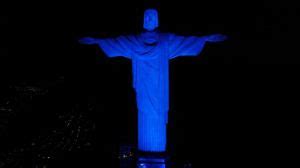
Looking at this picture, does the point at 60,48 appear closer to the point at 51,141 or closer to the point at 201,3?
the point at 51,141

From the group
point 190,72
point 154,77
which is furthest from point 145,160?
point 190,72

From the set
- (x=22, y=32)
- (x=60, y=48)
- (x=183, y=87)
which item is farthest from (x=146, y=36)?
(x=22, y=32)

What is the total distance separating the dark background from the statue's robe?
90 cm

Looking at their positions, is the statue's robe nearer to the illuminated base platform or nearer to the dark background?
the illuminated base platform

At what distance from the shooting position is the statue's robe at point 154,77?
350cm

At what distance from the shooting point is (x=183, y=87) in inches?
184

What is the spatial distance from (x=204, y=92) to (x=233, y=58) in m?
0.56

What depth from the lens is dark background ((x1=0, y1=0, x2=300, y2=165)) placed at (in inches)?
177

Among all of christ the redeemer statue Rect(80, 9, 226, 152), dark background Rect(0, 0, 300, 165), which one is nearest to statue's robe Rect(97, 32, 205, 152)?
christ the redeemer statue Rect(80, 9, 226, 152)

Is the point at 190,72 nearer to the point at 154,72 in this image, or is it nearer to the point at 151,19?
the point at 154,72

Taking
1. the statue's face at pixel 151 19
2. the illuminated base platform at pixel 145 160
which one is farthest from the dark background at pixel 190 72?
the statue's face at pixel 151 19

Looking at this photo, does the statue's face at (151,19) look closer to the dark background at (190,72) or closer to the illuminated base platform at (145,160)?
the dark background at (190,72)

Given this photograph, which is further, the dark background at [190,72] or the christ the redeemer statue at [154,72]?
the dark background at [190,72]

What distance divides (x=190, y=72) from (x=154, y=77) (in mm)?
1247
